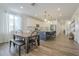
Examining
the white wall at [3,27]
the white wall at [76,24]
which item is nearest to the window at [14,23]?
the white wall at [3,27]

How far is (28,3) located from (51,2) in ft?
1.68

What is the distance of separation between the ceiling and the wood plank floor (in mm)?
468

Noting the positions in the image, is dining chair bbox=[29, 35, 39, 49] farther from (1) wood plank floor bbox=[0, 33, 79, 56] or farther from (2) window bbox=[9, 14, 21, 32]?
(2) window bbox=[9, 14, 21, 32]

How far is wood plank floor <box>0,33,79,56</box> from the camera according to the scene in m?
2.39

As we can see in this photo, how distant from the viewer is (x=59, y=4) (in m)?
2.39

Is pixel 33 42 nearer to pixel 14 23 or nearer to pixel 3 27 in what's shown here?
pixel 14 23

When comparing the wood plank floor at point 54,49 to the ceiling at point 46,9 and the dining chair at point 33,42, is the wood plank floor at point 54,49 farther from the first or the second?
the ceiling at point 46,9

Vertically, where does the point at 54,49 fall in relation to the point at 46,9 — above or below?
below

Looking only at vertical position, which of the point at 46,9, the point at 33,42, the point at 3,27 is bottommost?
the point at 33,42

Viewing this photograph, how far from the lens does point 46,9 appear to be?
245 cm

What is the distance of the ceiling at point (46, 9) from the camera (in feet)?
7.88

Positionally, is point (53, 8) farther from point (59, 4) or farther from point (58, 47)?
point (58, 47)

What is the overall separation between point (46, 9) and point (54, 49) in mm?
927

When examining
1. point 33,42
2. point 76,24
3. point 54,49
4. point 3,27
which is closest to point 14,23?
point 3,27
